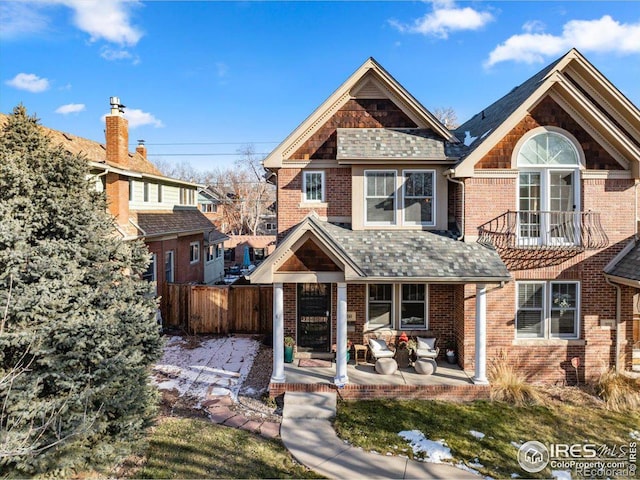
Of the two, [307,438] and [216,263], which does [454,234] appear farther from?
[216,263]

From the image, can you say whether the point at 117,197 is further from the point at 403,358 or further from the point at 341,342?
the point at 403,358

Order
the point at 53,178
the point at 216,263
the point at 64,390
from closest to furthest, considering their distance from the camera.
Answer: the point at 64,390
the point at 53,178
the point at 216,263

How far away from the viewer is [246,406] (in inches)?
367

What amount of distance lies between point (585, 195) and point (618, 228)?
1.33 meters

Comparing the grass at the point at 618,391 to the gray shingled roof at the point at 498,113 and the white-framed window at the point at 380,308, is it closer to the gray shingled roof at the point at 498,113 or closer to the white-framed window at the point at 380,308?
the white-framed window at the point at 380,308

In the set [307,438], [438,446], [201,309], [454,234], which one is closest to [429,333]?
[454,234]

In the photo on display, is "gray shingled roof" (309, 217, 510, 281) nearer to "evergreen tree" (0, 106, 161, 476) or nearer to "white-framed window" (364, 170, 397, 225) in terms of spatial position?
"white-framed window" (364, 170, 397, 225)

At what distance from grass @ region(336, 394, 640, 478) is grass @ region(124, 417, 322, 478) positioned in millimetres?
1627

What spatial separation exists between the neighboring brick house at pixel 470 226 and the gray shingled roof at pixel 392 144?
0.17 ft

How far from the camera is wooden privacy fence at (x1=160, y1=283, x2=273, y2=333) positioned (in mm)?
14953

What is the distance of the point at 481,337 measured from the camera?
33.0ft

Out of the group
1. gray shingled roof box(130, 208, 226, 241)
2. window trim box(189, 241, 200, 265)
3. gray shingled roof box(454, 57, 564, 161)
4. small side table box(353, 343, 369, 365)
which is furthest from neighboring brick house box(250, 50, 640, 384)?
window trim box(189, 241, 200, 265)

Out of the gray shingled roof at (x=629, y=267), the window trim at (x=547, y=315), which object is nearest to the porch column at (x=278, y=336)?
the window trim at (x=547, y=315)

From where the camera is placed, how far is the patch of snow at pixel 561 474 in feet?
23.2
